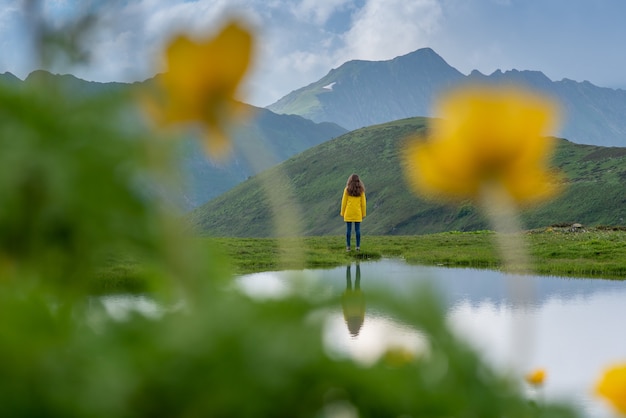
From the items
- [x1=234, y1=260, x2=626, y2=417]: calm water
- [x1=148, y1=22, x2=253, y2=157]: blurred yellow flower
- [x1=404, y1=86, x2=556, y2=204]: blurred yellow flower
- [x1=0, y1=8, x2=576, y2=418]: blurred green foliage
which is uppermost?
[x1=148, y1=22, x2=253, y2=157]: blurred yellow flower

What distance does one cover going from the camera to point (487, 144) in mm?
625

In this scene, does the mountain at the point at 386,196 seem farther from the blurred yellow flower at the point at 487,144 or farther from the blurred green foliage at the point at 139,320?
the blurred green foliage at the point at 139,320

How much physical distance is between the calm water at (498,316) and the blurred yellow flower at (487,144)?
0.09 meters

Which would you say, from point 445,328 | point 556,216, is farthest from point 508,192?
point 556,216

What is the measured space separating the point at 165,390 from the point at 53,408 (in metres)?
0.06

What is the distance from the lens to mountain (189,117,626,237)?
68.2 m

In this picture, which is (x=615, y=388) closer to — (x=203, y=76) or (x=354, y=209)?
(x=203, y=76)

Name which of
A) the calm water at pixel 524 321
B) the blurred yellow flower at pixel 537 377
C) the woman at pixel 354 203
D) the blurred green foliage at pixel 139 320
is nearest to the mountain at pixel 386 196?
the woman at pixel 354 203

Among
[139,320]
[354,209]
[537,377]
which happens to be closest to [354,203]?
[354,209]

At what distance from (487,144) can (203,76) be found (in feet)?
0.84

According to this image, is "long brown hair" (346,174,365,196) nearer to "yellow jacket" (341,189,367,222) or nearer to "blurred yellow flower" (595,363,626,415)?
"yellow jacket" (341,189,367,222)

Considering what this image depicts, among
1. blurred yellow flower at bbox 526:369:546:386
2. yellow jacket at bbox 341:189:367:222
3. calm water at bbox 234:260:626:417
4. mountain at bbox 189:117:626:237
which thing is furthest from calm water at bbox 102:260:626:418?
mountain at bbox 189:117:626:237

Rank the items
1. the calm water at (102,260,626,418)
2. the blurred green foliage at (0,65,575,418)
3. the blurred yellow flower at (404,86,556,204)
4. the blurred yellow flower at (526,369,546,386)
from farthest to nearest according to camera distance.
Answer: the blurred yellow flower at (526,369,546,386) < the blurred yellow flower at (404,86,556,204) < the calm water at (102,260,626,418) < the blurred green foliage at (0,65,575,418)

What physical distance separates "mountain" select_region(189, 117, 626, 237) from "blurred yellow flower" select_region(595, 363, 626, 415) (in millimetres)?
66327
